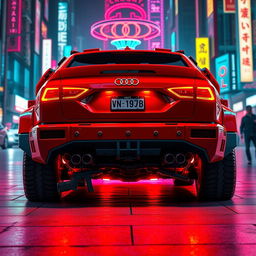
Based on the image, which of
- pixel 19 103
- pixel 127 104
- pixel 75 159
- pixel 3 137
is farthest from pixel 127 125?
pixel 19 103

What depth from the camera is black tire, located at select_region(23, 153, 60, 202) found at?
195 inches

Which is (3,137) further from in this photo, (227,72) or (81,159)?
(227,72)

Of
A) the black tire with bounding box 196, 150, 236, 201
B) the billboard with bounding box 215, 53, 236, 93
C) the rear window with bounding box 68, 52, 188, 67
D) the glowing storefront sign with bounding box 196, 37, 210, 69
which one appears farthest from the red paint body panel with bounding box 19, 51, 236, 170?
the glowing storefront sign with bounding box 196, 37, 210, 69

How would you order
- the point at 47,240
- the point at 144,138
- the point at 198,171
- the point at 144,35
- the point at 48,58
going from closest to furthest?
1. the point at 47,240
2. the point at 144,138
3. the point at 198,171
4. the point at 144,35
5. the point at 48,58

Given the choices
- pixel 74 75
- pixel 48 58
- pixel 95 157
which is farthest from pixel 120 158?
pixel 48 58

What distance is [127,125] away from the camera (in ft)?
14.8

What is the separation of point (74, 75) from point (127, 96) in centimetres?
57

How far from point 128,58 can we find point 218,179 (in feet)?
5.25

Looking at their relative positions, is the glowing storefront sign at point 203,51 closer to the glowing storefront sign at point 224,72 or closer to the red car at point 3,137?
the glowing storefront sign at point 224,72

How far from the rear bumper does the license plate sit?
0.55 feet

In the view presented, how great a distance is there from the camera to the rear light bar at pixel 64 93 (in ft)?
15.2

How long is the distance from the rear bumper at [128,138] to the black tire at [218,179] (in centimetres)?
28

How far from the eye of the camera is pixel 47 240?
3.13m

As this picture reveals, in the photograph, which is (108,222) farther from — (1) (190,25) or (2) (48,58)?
(1) (190,25)
